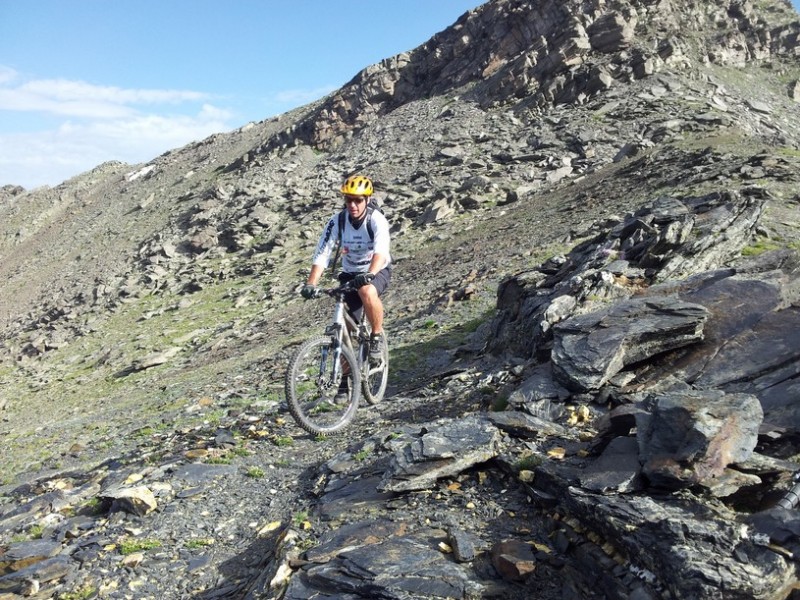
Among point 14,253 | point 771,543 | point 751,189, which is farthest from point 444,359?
point 14,253

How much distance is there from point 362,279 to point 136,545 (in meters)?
4.04

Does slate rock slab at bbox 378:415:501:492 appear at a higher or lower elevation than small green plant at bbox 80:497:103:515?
lower

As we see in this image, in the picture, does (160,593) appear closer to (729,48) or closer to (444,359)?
(444,359)

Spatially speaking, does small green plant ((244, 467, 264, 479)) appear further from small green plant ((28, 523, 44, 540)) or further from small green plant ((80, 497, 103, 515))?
small green plant ((28, 523, 44, 540))

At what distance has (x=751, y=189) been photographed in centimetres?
1716

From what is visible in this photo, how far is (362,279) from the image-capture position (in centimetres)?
785

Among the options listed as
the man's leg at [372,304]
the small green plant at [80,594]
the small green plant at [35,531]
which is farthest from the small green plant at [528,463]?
the small green plant at [35,531]

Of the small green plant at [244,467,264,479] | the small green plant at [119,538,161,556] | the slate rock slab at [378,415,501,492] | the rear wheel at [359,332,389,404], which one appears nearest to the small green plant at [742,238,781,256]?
the rear wheel at [359,332,389,404]

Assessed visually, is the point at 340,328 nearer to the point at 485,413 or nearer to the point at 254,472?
the point at 254,472

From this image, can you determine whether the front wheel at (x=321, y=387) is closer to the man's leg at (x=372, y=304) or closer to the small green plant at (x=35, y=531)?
the man's leg at (x=372, y=304)

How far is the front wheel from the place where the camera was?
25.4 feet

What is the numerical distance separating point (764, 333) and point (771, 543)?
4063mm

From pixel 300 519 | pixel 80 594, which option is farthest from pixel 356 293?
pixel 80 594

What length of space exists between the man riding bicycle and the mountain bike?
9.2 inches
